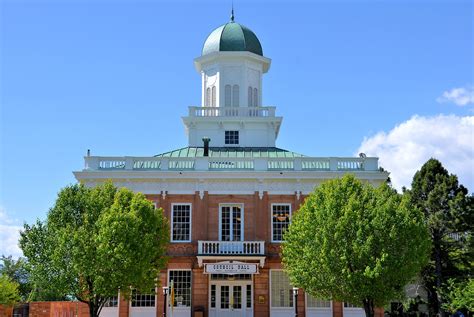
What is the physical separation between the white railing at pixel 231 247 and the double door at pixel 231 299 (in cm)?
193

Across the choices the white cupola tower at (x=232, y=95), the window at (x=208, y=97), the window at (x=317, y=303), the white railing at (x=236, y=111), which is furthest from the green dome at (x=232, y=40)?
the window at (x=317, y=303)

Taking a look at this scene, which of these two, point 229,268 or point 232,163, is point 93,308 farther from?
point 232,163

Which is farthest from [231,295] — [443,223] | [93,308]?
[443,223]

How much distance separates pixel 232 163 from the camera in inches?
1507

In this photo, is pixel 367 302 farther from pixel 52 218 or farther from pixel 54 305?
pixel 54 305

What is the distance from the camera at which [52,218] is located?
31.4 metres

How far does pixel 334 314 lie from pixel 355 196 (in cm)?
858

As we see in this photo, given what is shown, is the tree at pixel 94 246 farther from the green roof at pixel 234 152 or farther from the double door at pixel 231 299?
the green roof at pixel 234 152

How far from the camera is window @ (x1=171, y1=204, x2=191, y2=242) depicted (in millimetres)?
37156

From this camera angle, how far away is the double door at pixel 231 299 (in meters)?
36.1

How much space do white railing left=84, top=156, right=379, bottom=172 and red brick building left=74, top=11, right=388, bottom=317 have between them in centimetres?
6

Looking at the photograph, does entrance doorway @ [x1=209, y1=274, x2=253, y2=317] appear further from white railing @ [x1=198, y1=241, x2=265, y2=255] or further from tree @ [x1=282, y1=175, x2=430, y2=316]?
tree @ [x1=282, y1=175, x2=430, y2=316]

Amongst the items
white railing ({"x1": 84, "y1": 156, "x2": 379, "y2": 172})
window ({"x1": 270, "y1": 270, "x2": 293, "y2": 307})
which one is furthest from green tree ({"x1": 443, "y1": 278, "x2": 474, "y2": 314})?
window ({"x1": 270, "y1": 270, "x2": 293, "y2": 307})

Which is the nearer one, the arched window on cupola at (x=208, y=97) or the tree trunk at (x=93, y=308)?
the tree trunk at (x=93, y=308)
